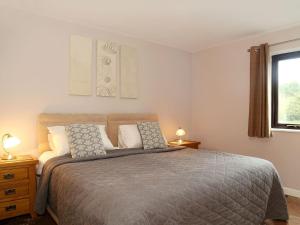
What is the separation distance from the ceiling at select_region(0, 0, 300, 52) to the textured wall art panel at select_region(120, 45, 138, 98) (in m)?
0.27

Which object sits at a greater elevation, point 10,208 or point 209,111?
point 209,111

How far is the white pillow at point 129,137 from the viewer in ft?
10.2

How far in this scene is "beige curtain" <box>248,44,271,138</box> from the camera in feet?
11.0

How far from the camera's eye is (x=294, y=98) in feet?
10.8

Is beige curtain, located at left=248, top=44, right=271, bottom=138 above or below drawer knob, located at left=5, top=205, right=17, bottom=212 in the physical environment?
above

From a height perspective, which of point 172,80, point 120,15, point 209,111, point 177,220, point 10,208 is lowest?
point 10,208

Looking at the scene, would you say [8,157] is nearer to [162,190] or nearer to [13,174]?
[13,174]

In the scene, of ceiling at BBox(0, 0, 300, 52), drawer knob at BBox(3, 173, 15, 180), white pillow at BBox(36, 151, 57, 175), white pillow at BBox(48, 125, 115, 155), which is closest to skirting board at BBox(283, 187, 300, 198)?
ceiling at BBox(0, 0, 300, 52)

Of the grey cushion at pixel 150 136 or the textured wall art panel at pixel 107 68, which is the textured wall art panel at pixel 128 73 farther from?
the grey cushion at pixel 150 136

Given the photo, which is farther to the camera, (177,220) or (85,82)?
(85,82)

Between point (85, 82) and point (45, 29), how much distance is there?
80 centimetres

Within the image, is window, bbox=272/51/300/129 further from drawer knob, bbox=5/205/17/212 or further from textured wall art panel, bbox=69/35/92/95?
drawer knob, bbox=5/205/17/212

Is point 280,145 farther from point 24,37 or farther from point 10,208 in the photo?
point 24,37

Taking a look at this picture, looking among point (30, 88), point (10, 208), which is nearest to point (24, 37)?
point (30, 88)
